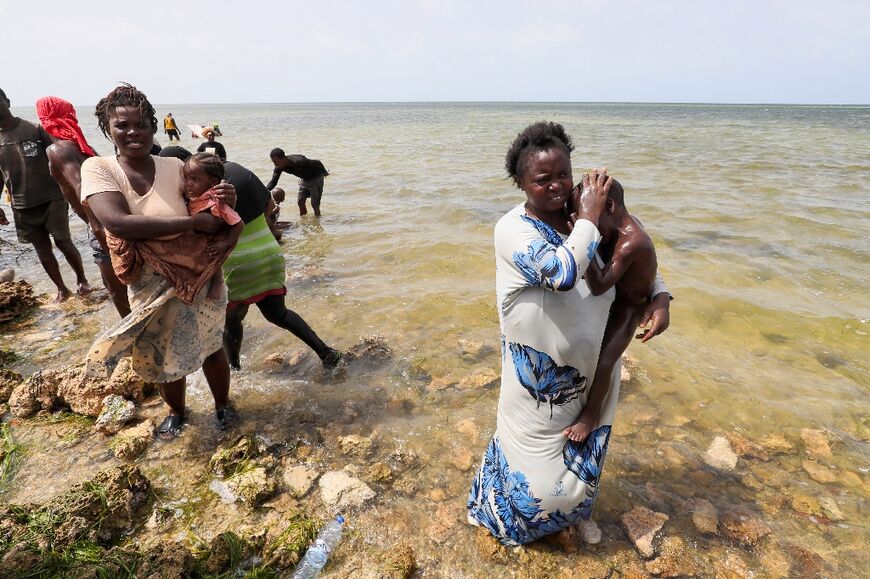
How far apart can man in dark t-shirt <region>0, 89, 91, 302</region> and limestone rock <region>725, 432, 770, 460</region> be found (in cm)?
603

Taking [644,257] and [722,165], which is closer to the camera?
[644,257]

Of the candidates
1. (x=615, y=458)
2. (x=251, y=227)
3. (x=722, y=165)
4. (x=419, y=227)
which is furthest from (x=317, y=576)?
(x=722, y=165)

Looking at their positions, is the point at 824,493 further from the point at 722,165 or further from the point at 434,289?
the point at 722,165

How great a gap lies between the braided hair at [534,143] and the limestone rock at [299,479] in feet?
6.27

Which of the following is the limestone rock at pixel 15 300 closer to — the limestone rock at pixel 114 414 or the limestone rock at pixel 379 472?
the limestone rock at pixel 114 414

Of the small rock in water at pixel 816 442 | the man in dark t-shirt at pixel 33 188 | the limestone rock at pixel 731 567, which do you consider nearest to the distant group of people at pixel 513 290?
the limestone rock at pixel 731 567

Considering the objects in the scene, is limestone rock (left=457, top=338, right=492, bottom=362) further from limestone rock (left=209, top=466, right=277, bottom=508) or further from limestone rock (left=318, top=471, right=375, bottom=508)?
limestone rock (left=209, top=466, right=277, bottom=508)

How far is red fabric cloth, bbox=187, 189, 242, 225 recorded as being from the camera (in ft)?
7.60

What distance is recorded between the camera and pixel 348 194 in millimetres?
10570

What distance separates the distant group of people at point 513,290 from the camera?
1.69 metres

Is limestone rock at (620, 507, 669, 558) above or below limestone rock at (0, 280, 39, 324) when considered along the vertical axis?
below

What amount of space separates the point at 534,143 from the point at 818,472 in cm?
266

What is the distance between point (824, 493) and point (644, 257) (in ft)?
6.63

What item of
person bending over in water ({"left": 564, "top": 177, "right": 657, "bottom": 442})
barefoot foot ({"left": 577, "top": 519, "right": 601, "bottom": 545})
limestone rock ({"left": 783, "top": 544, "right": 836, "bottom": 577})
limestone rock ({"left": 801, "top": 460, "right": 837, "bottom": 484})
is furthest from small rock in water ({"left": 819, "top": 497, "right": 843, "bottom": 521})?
person bending over in water ({"left": 564, "top": 177, "right": 657, "bottom": 442})
